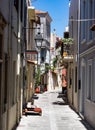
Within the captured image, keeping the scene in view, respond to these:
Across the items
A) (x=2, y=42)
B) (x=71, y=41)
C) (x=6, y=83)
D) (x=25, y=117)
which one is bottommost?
(x=25, y=117)

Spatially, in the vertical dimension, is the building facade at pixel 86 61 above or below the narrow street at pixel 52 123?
above

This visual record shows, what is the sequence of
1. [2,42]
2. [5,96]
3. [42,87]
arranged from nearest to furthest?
[2,42], [5,96], [42,87]

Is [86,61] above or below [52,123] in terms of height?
above

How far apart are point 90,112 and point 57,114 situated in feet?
16.5

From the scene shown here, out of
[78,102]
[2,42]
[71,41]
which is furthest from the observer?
[71,41]

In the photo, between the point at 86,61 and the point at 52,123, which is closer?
the point at 52,123

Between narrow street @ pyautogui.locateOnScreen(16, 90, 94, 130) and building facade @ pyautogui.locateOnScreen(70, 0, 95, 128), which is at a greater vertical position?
building facade @ pyautogui.locateOnScreen(70, 0, 95, 128)

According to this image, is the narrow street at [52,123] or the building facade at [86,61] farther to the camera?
the building facade at [86,61]

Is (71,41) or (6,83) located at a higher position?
(71,41)

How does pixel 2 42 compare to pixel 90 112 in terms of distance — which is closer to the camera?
pixel 2 42

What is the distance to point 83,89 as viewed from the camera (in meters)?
21.0

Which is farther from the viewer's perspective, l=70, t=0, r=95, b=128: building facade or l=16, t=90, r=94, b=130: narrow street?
l=70, t=0, r=95, b=128: building facade

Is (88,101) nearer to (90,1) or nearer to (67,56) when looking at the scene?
(90,1)

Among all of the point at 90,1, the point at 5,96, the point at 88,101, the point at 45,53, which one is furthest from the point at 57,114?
the point at 45,53
